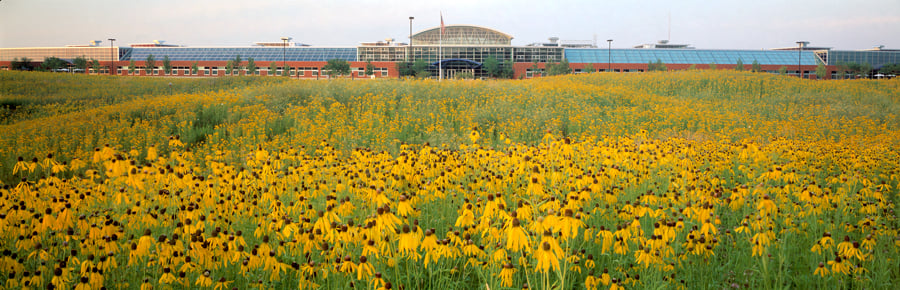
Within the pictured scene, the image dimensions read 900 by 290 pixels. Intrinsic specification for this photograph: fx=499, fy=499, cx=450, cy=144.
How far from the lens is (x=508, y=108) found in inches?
509

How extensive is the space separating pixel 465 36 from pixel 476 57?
342 cm

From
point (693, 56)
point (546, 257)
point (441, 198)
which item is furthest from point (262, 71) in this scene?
point (546, 257)

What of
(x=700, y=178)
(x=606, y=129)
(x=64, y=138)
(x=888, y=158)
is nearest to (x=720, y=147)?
(x=888, y=158)

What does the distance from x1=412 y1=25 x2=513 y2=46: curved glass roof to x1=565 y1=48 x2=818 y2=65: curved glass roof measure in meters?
8.54

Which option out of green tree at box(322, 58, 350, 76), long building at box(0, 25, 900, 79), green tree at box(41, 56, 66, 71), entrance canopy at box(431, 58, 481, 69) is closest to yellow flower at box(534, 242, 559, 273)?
green tree at box(322, 58, 350, 76)

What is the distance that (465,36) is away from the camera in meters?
59.7

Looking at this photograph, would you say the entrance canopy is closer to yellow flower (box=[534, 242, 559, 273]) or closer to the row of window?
the row of window

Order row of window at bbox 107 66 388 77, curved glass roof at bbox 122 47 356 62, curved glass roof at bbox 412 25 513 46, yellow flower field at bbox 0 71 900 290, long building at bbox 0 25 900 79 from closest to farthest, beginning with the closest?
1. yellow flower field at bbox 0 71 900 290
2. long building at bbox 0 25 900 79
3. row of window at bbox 107 66 388 77
4. curved glass roof at bbox 412 25 513 46
5. curved glass roof at bbox 122 47 356 62

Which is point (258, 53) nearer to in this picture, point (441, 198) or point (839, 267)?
point (441, 198)

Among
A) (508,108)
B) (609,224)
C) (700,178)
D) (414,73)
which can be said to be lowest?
(609,224)

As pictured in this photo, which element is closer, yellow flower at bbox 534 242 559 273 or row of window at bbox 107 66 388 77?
yellow flower at bbox 534 242 559 273

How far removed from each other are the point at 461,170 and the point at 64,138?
8094mm

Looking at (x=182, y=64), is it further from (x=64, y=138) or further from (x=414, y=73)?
(x=64, y=138)

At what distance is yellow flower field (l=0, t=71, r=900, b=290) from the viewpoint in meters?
2.74
